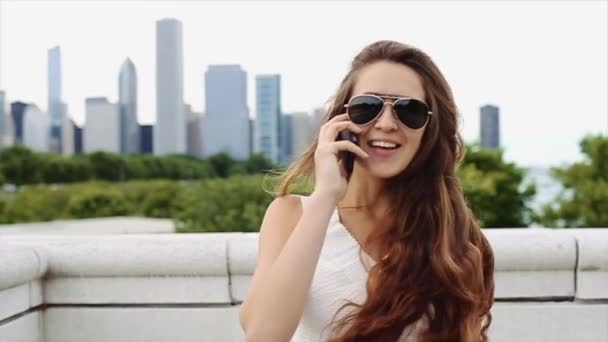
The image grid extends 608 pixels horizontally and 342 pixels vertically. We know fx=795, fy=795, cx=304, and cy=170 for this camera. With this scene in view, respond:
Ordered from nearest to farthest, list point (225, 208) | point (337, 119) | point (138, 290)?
point (337, 119)
point (138, 290)
point (225, 208)

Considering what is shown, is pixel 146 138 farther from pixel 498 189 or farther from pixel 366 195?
pixel 366 195

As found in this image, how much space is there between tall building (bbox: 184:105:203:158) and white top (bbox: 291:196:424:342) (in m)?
102

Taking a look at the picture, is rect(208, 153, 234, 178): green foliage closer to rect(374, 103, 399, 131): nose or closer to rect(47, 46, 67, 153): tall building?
rect(47, 46, 67, 153): tall building

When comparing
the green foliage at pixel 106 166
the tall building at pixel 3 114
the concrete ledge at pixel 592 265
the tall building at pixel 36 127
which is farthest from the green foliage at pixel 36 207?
the tall building at pixel 36 127

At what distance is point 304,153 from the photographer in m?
2.19

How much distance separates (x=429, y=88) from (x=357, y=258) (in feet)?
1.54

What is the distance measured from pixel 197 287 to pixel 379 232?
170 centimetres

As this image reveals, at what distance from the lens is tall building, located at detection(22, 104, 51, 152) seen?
341ft

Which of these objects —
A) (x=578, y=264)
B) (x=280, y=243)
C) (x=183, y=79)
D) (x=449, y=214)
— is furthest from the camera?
(x=183, y=79)

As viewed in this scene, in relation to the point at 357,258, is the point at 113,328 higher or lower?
lower

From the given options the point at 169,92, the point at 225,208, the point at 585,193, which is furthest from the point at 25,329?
the point at 169,92

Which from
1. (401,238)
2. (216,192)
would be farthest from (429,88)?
(216,192)

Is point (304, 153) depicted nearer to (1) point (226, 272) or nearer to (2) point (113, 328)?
(1) point (226, 272)

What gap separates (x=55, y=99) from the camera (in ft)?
374
